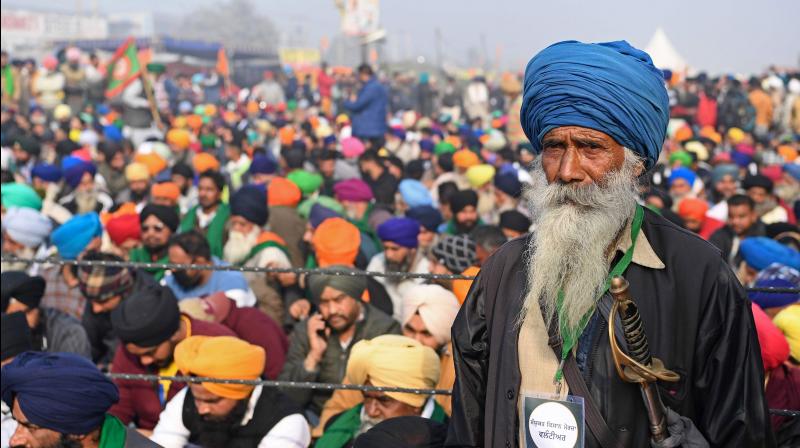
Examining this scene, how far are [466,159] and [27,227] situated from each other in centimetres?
541

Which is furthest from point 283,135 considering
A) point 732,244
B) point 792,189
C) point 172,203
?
point 732,244

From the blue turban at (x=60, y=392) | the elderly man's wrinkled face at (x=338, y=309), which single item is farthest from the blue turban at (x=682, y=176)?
the blue turban at (x=60, y=392)

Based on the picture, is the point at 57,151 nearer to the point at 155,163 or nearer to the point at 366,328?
the point at 155,163

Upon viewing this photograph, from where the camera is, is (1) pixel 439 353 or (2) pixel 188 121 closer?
(1) pixel 439 353

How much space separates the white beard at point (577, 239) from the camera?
2.13 meters

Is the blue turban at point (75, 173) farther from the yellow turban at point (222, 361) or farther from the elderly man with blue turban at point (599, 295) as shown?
the elderly man with blue turban at point (599, 295)

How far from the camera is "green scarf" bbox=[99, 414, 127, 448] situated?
3.43 m

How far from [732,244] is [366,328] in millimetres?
3610

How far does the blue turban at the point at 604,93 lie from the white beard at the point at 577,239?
7 cm

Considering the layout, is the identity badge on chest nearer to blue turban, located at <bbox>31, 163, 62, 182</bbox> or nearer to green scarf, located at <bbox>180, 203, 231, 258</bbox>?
green scarf, located at <bbox>180, 203, 231, 258</bbox>

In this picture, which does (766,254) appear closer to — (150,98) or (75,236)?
(75,236)

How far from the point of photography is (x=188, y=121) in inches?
747

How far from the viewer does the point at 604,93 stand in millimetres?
2090

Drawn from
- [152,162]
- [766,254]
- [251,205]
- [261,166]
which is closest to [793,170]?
[766,254]
